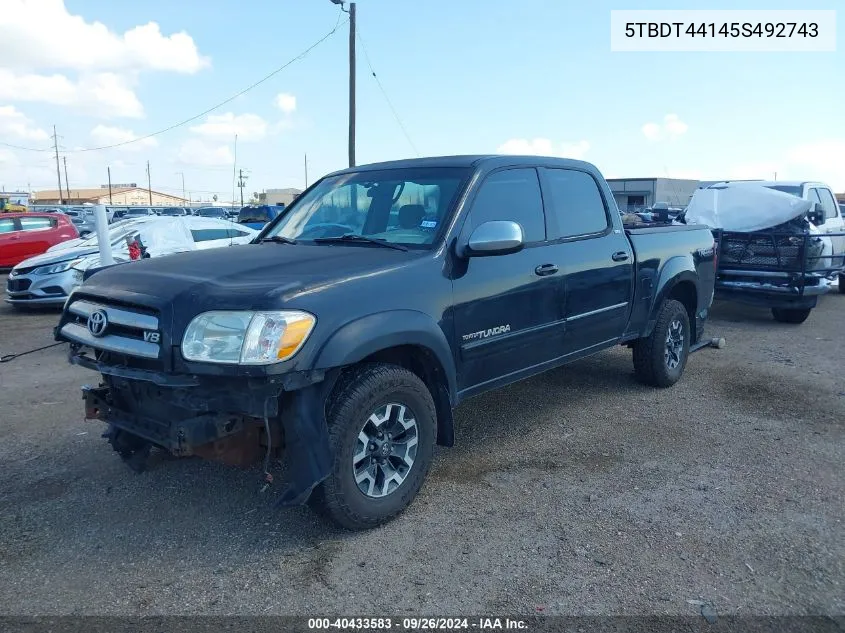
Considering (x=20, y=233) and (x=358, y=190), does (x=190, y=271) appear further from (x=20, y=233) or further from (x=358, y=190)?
(x=20, y=233)

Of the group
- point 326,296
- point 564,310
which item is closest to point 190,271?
point 326,296

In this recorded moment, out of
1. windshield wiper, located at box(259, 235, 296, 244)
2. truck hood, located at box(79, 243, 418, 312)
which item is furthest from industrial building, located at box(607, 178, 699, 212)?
truck hood, located at box(79, 243, 418, 312)

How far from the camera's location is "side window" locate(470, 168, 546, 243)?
4.19 m

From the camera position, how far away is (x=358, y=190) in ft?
15.2

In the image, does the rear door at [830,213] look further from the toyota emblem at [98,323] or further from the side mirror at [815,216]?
the toyota emblem at [98,323]

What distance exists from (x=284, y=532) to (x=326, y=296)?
4.28 ft

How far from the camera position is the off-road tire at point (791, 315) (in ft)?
30.8

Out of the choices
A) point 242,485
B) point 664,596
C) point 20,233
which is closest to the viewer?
point 664,596

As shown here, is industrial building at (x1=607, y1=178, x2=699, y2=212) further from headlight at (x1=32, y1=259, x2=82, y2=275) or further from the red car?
headlight at (x1=32, y1=259, x2=82, y2=275)

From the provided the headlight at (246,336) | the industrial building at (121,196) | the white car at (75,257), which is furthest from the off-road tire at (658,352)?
the industrial building at (121,196)

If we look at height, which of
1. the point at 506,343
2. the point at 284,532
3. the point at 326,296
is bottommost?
the point at 284,532

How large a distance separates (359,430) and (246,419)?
551 mm

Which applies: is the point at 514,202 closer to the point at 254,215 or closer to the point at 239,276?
the point at 239,276

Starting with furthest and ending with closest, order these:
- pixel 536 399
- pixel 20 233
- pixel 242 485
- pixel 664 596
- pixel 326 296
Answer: pixel 20 233 → pixel 536 399 → pixel 242 485 → pixel 326 296 → pixel 664 596
